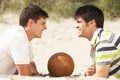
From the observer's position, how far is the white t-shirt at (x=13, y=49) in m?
6.19

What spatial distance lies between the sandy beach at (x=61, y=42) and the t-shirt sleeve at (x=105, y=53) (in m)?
3.96

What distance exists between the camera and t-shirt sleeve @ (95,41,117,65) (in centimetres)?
593

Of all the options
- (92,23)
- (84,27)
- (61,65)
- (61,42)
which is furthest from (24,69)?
(61,42)

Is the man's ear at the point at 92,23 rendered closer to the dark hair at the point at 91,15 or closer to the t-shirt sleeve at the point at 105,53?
the dark hair at the point at 91,15

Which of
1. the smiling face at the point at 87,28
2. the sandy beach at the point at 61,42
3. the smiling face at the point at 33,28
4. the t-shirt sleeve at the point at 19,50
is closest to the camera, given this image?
the t-shirt sleeve at the point at 19,50

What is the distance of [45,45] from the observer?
11883mm

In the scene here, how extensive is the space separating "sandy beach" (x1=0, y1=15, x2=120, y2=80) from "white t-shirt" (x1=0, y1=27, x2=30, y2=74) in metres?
3.55

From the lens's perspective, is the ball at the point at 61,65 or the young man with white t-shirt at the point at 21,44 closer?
the young man with white t-shirt at the point at 21,44

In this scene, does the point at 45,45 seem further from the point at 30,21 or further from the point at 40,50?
the point at 30,21

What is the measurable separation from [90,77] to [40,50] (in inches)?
229

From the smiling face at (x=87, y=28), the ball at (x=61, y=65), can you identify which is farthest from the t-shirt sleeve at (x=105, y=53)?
the ball at (x=61, y=65)

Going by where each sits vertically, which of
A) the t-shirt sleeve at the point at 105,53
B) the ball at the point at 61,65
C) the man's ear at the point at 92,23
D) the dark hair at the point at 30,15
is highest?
the dark hair at the point at 30,15

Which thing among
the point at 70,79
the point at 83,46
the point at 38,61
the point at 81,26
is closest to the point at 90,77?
the point at 70,79

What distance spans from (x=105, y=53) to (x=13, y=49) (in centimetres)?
112
